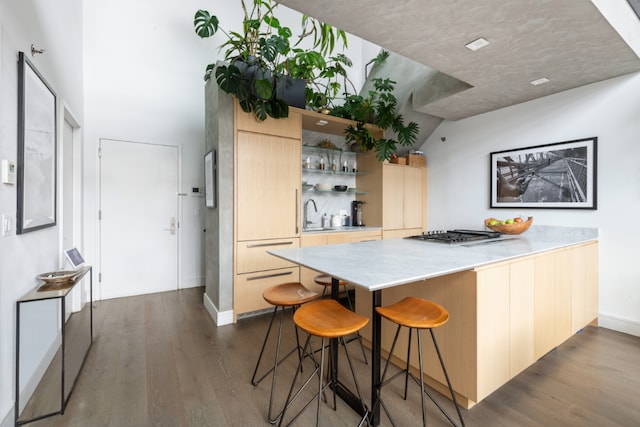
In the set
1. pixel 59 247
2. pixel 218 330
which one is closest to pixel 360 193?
pixel 218 330

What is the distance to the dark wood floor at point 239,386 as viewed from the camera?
63.1 inches

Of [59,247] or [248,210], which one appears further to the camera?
[248,210]

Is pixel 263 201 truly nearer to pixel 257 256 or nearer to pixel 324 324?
pixel 257 256

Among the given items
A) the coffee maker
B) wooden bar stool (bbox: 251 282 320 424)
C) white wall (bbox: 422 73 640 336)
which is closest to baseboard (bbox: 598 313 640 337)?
white wall (bbox: 422 73 640 336)

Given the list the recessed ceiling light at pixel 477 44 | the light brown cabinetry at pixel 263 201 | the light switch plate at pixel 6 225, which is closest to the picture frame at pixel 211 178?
the light brown cabinetry at pixel 263 201

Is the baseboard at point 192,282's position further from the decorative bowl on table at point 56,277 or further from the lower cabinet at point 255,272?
the decorative bowl on table at point 56,277

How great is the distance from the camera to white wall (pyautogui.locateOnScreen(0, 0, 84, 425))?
1.50 m

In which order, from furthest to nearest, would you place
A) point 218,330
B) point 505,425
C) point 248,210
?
point 248,210
point 218,330
point 505,425

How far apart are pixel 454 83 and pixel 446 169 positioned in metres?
1.45

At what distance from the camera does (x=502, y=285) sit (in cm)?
174

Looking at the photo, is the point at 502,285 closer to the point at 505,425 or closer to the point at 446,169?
the point at 505,425

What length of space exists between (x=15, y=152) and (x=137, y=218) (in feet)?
7.51

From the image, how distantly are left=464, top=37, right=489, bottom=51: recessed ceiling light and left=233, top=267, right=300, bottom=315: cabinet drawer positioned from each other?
2712 mm

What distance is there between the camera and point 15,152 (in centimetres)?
168
